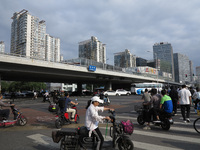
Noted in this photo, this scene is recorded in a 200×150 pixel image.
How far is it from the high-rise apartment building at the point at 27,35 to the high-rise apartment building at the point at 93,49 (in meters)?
25.2

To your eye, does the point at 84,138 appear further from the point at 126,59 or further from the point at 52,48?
the point at 126,59

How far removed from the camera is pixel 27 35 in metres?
91.6

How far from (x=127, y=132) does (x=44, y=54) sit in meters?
109

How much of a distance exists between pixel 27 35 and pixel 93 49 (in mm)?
41174

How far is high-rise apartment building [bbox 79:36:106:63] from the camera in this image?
10044cm

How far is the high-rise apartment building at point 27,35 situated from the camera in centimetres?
9138

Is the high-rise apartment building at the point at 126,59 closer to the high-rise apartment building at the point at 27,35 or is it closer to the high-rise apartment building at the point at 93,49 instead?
the high-rise apartment building at the point at 93,49

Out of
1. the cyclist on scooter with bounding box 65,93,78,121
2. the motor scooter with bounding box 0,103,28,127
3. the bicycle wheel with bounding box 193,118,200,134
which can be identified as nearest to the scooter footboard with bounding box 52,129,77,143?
the cyclist on scooter with bounding box 65,93,78,121

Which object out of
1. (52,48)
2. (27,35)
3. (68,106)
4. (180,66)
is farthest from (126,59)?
(68,106)

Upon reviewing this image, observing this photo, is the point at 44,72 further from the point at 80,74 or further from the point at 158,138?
the point at 158,138

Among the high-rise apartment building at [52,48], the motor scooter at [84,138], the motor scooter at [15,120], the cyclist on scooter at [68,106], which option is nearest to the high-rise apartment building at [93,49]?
the high-rise apartment building at [52,48]

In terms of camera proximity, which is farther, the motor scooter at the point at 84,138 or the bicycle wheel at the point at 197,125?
the bicycle wheel at the point at 197,125

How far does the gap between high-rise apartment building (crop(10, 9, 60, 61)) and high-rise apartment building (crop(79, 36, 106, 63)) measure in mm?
25174

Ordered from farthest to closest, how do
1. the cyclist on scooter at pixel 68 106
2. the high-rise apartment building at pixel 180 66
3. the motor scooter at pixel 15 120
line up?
the high-rise apartment building at pixel 180 66, the cyclist on scooter at pixel 68 106, the motor scooter at pixel 15 120
